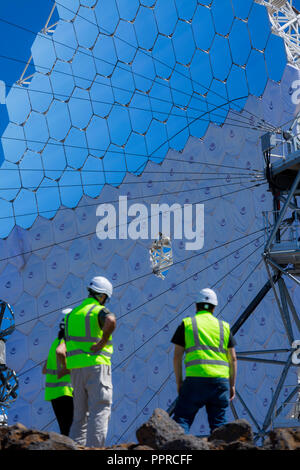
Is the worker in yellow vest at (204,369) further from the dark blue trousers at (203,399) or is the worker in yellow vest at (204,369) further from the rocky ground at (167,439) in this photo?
the rocky ground at (167,439)

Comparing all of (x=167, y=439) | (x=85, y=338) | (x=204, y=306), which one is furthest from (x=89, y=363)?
(x=167, y=439)

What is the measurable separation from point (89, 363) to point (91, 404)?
0.98 feet

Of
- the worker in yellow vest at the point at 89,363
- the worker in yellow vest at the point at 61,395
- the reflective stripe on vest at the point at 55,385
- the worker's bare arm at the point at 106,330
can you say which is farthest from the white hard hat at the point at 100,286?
the reflective stripe on vest at the point at 55,385

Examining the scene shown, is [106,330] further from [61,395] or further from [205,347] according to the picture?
[61,395]

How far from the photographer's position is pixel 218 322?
6066 millimetres

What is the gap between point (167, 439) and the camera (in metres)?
4.70

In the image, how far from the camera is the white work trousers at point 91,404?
577cm

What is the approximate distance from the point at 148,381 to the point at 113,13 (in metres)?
7.03

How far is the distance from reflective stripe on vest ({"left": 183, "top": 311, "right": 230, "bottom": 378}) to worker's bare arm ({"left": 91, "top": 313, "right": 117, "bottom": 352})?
1.82ft

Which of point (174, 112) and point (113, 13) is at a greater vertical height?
point (113, 13)
